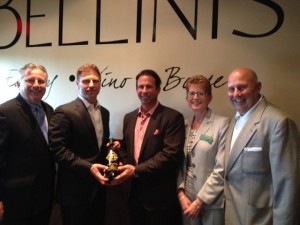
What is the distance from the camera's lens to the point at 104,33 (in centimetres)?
245

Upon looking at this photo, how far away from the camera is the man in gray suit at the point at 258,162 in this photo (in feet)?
4.75

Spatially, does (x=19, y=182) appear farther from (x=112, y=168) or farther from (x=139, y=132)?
(x=139, y=132)

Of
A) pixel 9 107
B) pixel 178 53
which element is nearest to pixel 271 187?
pixel 178 53

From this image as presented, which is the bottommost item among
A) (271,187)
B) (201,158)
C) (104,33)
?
(271,187)

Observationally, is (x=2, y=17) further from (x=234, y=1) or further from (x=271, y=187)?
(x=271, y=187)

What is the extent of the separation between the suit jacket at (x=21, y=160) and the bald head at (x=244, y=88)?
1.21 meters

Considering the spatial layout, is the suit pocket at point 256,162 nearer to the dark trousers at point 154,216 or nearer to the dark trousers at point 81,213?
the dark trousers at point 154,216

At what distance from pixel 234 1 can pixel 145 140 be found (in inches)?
49.3

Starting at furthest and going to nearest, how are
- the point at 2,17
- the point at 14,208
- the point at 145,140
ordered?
the point at 2,17, the point at 145,140, the point at 14,208

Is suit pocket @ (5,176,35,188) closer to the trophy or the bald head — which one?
the trophy

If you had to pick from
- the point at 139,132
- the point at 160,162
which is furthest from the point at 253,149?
the point at 139,132

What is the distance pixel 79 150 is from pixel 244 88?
107 cm

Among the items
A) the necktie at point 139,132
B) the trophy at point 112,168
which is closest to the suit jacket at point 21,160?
the trophy at point 112,168

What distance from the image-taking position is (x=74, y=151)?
178cm
